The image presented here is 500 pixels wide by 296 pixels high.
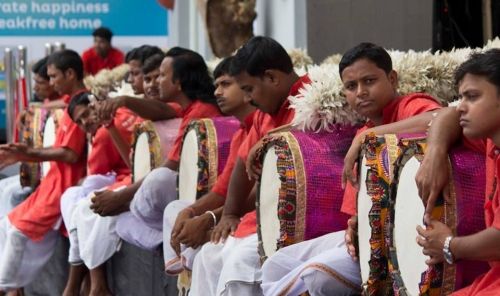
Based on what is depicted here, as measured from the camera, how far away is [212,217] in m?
4.69

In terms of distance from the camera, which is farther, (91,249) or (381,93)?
(91,249)

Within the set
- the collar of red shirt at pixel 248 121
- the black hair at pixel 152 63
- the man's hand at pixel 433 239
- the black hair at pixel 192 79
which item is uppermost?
the black hair at pixel 152 63

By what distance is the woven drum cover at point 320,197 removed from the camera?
13.2 feet

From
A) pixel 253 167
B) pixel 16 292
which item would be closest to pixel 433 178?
pixel 253 167

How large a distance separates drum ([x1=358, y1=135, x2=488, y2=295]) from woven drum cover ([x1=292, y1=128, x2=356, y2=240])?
0.38 metres

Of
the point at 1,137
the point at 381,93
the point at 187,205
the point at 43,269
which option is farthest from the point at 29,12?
the point at 381,93

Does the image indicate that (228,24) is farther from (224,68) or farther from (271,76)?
(271,76)

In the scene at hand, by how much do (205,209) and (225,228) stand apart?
34 cm

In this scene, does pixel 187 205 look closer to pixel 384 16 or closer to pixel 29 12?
pixel 384 16

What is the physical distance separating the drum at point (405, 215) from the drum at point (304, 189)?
0.39m

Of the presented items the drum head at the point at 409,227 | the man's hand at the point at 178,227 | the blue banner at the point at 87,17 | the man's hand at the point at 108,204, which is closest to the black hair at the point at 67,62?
the man's hand at the point at 108,204

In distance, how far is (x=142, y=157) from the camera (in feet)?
18.6

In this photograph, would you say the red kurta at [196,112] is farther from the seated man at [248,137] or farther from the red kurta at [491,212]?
the red kurta at [491,212]

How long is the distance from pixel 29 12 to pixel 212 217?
8.26 m
